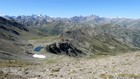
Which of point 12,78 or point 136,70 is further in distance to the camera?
point 136,70

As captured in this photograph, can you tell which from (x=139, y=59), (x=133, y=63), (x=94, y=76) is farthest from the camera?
(x=139, y=59)

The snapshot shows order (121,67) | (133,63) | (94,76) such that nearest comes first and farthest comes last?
(94,76) < (121,67) < (133,63)

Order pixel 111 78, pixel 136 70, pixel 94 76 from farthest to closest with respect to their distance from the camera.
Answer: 1. pixel 136 70
2. pixel 94 76
3. pixel 111 78

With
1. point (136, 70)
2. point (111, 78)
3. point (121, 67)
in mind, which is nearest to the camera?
point (111, 78)

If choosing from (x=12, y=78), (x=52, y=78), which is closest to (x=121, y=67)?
(x=52, y=78)

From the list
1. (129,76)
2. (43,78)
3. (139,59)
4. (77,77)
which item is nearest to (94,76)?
(77,77)

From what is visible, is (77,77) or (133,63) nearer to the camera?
(77,77)

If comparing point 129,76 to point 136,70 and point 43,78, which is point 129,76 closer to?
point 136,70

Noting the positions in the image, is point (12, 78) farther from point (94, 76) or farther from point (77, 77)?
point (94, 76)
